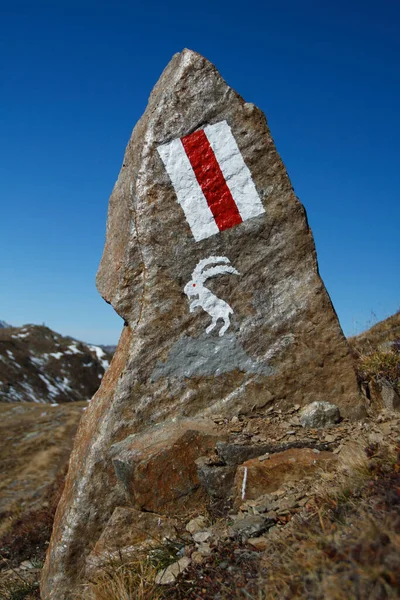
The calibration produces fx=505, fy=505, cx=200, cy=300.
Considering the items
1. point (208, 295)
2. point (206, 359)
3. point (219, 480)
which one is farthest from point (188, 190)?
point (219, 480)

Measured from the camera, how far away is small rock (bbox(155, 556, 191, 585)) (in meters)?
4.06

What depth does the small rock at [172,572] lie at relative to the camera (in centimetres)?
406

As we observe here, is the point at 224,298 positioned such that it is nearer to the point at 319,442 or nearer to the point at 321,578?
the point at 319,442

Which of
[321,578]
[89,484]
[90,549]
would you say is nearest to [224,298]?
[89,484]

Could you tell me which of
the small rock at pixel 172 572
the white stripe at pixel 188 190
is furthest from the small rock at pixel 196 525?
the white stripe at pixel 188 190

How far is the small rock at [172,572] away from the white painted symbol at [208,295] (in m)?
2.84

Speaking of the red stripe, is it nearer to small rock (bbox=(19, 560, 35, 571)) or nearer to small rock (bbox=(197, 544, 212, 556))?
small rock (bbox=(197, 544, 212, 556))

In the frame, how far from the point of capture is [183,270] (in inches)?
256

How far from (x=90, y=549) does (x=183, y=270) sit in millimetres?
3564

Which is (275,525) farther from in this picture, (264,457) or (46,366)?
(46,366)

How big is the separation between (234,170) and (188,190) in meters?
0.67

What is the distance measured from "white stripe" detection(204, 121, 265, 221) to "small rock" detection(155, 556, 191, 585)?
4.10m

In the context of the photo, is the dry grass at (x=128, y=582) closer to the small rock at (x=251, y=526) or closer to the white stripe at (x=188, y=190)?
the small rock at (x=251, y=526)

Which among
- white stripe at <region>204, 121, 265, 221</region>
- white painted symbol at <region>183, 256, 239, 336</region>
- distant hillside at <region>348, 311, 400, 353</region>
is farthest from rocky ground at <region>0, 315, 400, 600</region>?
distant hillside at <region>348, 311, 400, 353</region>
